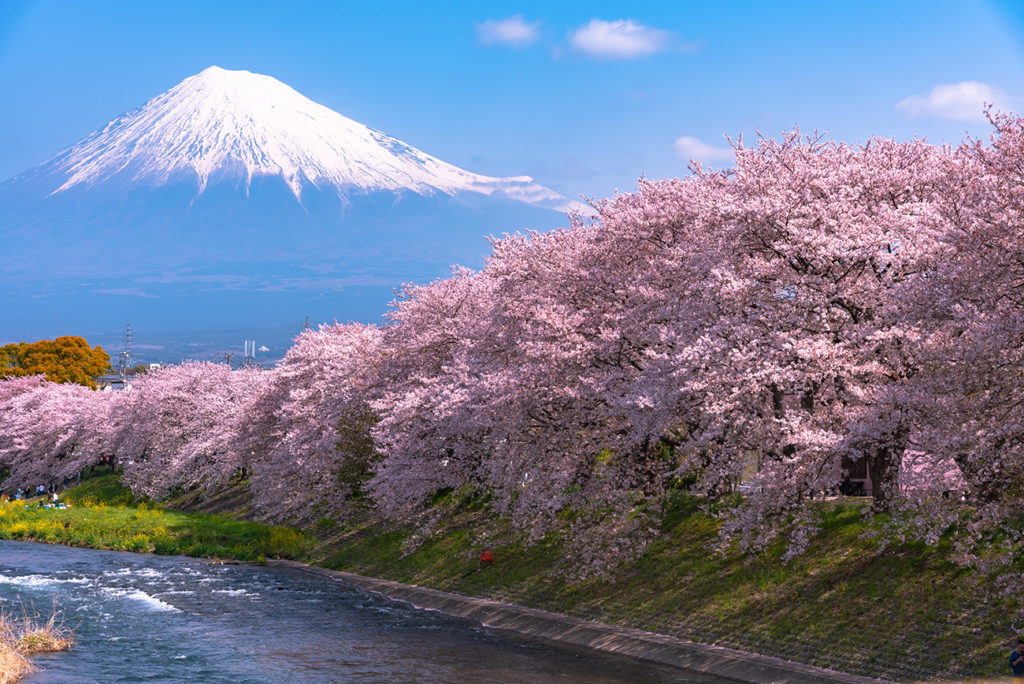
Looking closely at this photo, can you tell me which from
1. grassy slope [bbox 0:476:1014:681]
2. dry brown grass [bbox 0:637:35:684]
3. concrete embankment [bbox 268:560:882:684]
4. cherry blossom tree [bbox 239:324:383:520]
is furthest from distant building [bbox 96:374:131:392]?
dry brown grass [bbox 0:637:35:684]

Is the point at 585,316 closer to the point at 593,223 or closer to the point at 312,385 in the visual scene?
the point at 593,223

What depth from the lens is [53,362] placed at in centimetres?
10650

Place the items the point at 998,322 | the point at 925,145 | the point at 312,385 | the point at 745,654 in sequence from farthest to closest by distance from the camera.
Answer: the point at 312,385
the point at 925,145
the point at 745,654
the point at 998,322

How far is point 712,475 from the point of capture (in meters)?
24.9

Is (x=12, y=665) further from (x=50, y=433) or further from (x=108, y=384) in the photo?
(x=108, y=384)

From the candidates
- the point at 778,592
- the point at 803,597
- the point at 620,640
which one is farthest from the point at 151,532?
the point at 803,597

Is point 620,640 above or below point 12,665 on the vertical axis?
below

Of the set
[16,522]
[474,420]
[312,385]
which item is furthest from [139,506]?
[474,420]

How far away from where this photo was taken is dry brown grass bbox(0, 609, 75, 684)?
2414 centimetres

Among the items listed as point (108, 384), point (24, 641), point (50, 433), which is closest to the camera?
point (24, 641)

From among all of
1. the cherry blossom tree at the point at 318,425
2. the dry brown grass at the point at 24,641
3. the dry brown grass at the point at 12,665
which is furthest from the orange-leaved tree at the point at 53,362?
the dry brown grass at the point at 12,665

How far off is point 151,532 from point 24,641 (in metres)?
30.2

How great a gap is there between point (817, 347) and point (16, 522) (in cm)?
5427

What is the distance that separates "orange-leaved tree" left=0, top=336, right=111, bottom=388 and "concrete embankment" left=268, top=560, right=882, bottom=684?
77630mm
